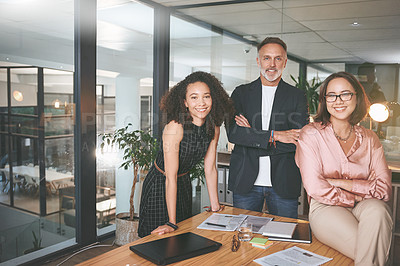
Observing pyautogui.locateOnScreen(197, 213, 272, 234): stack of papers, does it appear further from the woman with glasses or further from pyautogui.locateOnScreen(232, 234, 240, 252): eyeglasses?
the woman with glasses

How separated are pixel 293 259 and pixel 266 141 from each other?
40.2 inches

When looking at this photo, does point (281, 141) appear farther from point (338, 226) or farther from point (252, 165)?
point (338, 226)

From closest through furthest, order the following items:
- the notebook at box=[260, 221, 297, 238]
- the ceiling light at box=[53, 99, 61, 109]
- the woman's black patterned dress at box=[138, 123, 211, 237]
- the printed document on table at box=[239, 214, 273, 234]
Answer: the notebook at box=[260, 221, 297, 238] < the printed document on table at box=[239, 214, 273, 234] < the woman's black patterned dress at box=[138, 123, 211, 237] < the ceiling light at box=[53, 99, 61, 109]

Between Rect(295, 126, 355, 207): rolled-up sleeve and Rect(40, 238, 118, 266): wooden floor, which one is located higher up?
Rect(295, 126, 355, 207): rolled-up sleeve

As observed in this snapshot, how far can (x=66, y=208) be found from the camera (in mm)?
3512

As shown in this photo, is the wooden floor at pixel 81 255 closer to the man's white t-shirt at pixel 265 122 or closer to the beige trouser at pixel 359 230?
the man's white t-shirt at pixel 265 122

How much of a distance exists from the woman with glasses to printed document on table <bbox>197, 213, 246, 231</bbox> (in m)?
0.40

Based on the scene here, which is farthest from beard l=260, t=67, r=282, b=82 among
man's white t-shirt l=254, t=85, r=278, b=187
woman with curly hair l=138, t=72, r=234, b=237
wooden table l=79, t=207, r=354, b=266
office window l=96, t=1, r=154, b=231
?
office window l=96, t=1, r=154, b=231

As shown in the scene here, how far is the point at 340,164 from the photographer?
1927 millimetres

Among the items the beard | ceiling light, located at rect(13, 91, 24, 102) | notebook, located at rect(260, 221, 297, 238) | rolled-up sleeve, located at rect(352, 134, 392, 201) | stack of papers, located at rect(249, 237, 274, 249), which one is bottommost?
stack of papers, located at rect(249, 237, 274, 249)

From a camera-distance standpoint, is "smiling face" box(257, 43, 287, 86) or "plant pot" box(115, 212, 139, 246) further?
"plant pot" box(115, 212, 139, 246)

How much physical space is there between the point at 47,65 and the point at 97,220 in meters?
1.63

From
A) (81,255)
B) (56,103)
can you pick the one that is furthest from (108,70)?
(81,255)

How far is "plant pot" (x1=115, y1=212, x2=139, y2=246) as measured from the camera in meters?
3.67
